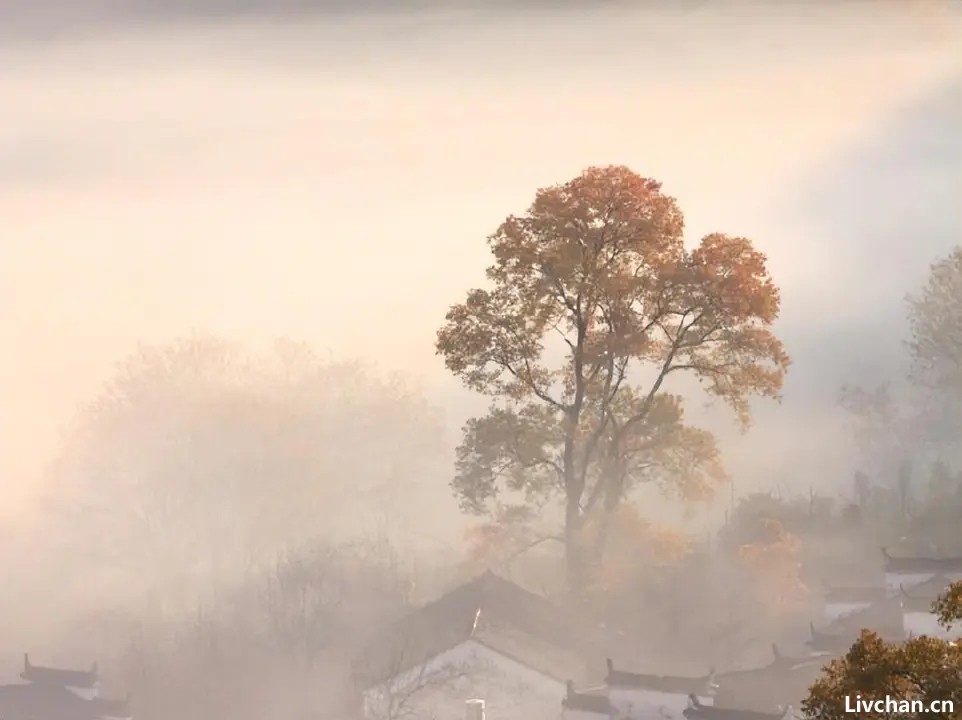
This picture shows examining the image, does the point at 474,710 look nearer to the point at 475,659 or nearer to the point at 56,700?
the point at 475,659

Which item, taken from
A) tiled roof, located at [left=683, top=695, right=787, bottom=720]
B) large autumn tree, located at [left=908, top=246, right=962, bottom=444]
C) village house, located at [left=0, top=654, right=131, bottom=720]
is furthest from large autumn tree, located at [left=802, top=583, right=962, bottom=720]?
village house, located at [left=0, top=654, right=131, bottom=720]

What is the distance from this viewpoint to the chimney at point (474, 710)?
8.53 meters

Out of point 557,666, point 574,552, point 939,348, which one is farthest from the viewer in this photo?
point 939,348

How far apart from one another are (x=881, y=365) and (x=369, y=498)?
324 centimetres

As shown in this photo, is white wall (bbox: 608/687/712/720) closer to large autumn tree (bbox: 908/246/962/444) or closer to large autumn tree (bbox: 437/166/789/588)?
large autumn tree (bbox: 437/166/789/588)

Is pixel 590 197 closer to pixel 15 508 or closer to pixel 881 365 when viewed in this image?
pixel 881 365

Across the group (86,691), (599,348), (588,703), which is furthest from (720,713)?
(86,691)

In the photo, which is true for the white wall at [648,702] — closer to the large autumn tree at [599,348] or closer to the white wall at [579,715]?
the white wall at [579,715]

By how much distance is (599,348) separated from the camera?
9.17 m

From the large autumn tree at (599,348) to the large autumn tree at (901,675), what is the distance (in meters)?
3.20

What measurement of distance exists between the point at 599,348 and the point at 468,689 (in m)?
2.08

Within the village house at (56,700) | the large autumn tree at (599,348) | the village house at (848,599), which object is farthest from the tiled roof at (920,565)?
the village house at (56,700)

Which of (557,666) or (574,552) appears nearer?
(557,666)

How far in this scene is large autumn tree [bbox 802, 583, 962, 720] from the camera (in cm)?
582
